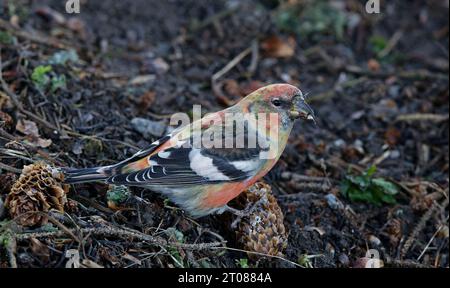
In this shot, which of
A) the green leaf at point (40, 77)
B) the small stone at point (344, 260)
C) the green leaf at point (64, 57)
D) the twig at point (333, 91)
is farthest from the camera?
the twig at point (333, 91)

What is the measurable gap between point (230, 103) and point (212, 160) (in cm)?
169

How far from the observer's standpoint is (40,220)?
329 cm

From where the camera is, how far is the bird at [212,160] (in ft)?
12.0

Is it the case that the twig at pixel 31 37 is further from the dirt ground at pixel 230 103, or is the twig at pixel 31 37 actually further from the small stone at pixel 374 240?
the small stone at pixel 374 240

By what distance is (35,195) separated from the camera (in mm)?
3316

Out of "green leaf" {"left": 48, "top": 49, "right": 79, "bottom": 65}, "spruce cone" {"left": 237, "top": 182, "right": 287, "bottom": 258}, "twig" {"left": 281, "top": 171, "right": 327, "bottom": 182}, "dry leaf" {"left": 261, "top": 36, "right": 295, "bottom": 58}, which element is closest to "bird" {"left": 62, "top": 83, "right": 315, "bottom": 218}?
"spruce cone" {"left": 237, "top": 182, "right": 287, "bottom": 258}

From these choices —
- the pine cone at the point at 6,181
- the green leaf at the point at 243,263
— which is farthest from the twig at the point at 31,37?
the green leaf at the point at 243,263

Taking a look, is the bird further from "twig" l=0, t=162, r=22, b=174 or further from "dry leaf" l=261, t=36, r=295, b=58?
"dry leaf" l=261, t=36, r=295, b=58

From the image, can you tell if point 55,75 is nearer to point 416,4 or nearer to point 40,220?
point 40,220

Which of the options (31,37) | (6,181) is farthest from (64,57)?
(6,181)

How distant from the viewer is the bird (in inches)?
144

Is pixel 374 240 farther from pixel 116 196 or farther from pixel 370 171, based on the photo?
pixel 116 196
